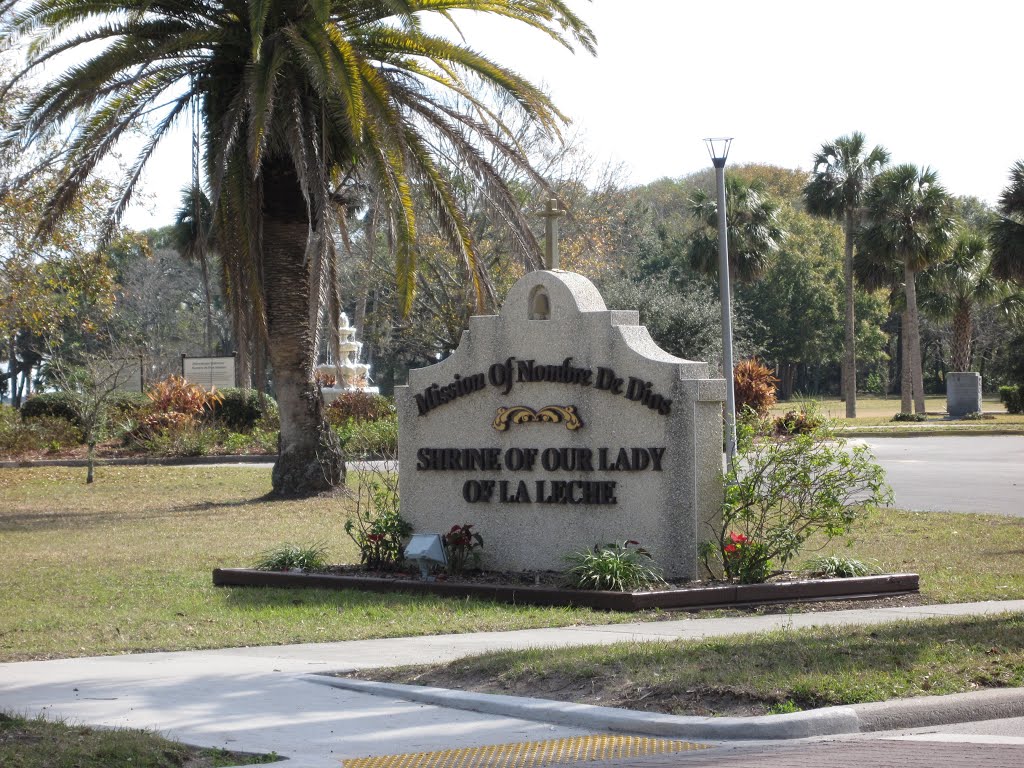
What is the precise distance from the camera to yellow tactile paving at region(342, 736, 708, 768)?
627 centimetres

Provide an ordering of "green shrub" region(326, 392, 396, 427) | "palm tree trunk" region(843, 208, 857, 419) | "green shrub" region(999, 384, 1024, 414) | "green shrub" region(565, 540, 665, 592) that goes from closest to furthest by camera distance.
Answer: "green shrub" region(565, 540, 665, 592) → "green shrub" region(326, 392, 396, 427) → "palm tree trunk" region(843, 208, 857, 419) → "green shrub" region(999, 384, 1024, 414)

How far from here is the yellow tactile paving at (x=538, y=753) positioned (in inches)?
247

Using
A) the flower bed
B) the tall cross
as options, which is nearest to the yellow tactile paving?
the flower bed

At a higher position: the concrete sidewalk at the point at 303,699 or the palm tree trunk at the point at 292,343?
the palm tree trunk at the point at 292,343

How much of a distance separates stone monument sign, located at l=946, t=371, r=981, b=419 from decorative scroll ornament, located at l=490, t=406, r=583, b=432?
41.7 m

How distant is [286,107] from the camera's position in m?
19.2

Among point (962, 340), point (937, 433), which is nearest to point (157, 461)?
point (937, 433)

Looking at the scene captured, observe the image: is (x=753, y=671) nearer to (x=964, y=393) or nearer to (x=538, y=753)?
(x=538, y=753)

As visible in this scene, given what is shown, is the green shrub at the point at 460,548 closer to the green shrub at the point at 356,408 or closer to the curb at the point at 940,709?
the curb at the point at 940,709

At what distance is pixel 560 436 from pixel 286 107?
8.86 metres

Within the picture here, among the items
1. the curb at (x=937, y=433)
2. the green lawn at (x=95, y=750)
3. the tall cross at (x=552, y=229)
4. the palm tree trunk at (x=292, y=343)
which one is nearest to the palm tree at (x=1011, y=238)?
the curb at (x=937, y=433)

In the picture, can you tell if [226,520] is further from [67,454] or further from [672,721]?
[67,454]

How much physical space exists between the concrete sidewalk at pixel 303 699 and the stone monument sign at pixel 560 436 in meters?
2.11

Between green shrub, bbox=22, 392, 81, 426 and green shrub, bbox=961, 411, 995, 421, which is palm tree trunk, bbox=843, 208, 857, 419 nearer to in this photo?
green shrub, bbox=961, 411, 995, 421
